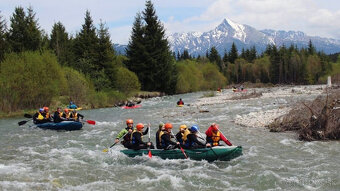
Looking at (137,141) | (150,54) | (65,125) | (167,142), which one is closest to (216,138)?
(167,142)

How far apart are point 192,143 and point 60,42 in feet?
147

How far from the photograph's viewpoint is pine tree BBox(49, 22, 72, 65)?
154 ft

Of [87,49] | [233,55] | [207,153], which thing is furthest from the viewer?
[233,55]

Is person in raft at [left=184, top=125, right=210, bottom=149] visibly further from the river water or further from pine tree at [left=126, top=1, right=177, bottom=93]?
pine tree at [left=126, top=1, right=177, bottom=93]

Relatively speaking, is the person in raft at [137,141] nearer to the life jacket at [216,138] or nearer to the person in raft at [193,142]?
the person in raft at [193,142]

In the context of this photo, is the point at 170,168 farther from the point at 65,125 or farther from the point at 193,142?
the point at 65,125

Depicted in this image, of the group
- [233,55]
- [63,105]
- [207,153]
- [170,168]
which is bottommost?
[170,168]

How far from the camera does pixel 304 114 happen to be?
1512cm

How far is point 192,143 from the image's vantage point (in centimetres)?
1131

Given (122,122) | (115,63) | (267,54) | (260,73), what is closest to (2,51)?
(115,63)

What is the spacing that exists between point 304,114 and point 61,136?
39.1 feet

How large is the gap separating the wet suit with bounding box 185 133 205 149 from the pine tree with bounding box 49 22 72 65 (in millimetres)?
37360

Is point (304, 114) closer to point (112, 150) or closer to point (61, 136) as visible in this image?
A: point (112, 150)

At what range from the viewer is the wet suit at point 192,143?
36.6ft
